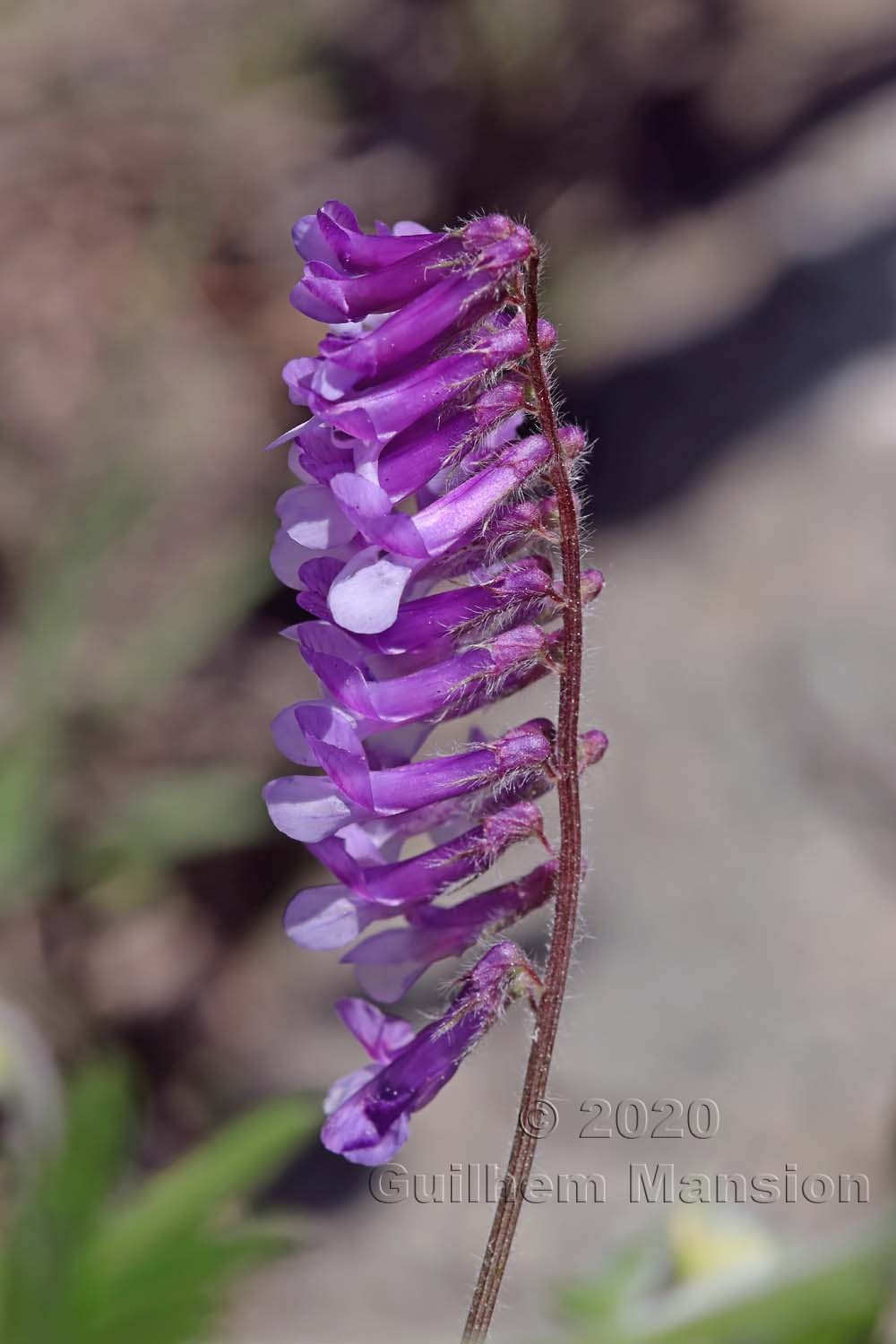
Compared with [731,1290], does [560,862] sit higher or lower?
higher

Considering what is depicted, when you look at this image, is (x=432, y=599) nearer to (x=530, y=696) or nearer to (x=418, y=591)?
(x=418, y=591)

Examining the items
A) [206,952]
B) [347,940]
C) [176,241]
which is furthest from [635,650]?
[347,940]

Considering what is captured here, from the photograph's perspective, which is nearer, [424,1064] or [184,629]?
[424,1064]

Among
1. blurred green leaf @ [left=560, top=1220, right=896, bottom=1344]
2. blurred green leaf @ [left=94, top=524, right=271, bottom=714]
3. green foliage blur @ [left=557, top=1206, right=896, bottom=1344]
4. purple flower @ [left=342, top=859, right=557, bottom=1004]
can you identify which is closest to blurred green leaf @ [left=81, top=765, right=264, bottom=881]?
blurred green leaf @ [left=94, top=524, right=271, bottom=714]

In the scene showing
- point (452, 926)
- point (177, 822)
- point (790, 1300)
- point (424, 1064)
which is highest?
point (177, 822)

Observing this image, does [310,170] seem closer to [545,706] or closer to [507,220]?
[545,706]

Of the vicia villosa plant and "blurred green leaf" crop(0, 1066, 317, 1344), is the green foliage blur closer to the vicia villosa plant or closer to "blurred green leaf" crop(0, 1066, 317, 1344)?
the vicia villosa plant

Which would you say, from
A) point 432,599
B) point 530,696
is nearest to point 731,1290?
point 432,599
